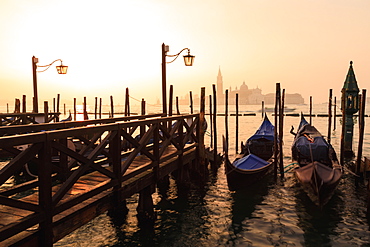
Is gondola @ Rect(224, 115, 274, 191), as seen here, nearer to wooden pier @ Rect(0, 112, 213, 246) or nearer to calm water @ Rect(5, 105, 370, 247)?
calm water @ Rect(5, 105, 370, 247)

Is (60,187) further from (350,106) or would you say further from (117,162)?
(350,106)

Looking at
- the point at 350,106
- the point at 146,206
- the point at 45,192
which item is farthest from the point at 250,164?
the point at 350,106

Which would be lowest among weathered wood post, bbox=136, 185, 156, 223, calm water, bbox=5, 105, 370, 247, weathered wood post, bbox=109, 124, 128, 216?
calm water, bbox=5, 105, 370, 247

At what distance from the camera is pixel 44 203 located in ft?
10.6

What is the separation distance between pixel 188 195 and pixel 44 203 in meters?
5.84

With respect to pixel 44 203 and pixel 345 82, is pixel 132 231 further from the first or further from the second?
pixel 345 82

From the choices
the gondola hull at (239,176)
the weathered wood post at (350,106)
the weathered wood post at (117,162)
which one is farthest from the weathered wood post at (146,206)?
the weathered wood post at (350,106)

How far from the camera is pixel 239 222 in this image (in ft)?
22.7

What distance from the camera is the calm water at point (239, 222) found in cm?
590

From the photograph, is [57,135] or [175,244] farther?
[175,244]

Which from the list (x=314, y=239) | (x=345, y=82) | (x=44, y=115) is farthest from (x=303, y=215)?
(x=345, y=82)

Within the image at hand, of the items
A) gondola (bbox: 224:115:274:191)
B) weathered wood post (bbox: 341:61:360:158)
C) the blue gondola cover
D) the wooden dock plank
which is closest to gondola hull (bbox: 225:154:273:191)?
gondola (bbox: 224:115:274:191)

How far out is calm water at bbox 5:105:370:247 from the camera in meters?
5.90

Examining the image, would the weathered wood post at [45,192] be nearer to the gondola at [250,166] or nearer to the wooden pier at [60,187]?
the wooden pier at [60,187]
